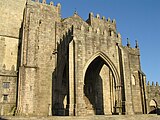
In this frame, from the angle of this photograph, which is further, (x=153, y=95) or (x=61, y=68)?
(x=153, y=95)

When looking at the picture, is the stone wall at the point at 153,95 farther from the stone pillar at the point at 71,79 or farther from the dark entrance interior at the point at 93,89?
the stone pillar at the point at 71,79

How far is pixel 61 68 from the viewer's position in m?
22.6

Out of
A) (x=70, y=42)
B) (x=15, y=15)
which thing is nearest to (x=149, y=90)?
(x=70, y=42)

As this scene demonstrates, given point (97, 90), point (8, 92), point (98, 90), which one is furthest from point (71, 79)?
point (8, 92)

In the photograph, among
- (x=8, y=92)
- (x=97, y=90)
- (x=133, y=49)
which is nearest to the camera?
(x=8, y=92)

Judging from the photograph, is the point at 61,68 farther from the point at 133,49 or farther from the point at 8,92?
the point at 133,49

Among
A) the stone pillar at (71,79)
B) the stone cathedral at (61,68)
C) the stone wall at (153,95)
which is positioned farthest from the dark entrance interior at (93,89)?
the stone wall at (153,95)

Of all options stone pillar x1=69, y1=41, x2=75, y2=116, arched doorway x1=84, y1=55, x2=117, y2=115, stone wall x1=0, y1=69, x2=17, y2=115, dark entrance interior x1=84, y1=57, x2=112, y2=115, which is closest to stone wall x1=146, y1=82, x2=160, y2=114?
arched doorway x1=84, y1=55, x2=117, y2=115

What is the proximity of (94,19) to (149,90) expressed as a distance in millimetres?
15139

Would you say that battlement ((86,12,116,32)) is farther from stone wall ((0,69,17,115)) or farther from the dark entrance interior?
stone wall ((0,69,17,115))

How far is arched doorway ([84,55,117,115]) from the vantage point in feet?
82.8

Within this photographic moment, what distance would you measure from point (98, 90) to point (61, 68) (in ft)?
22.8

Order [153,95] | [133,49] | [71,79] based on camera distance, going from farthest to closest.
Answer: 1. [153,95]
2. [133,49]
3. [71,79]

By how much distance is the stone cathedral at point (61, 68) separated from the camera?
1972 cm
